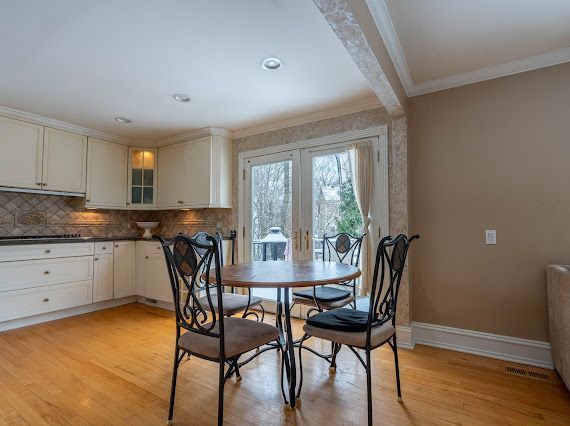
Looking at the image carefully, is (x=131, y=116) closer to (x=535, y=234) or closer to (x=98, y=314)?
(x=98, y=314)

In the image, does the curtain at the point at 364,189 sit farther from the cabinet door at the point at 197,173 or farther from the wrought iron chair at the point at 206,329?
the cabinet door at the point at 197,173

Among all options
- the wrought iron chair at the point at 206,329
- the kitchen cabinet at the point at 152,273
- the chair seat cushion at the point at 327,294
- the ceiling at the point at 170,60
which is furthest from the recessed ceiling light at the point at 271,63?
the kitchen cabinet at the point at 152,273

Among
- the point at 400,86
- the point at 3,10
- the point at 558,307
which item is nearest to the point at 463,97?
the point at 400,86

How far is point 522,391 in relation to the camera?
2008mm

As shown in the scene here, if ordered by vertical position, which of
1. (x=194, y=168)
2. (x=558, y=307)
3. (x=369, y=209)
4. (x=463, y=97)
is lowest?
(x=558, y=307)

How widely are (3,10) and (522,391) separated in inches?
163

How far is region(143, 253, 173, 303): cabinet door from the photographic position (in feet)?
13.0

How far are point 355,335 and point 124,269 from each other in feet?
11.9

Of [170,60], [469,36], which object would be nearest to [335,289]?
[469,36]

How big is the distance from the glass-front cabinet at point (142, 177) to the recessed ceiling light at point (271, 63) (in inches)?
113

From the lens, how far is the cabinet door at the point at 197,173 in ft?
13.2

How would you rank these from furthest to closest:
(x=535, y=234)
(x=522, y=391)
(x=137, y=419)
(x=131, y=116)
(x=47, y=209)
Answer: (x=47, y=209), (x=131, y=116), (x=535, y=234), (x=522, y=391), (x=137, y=419)

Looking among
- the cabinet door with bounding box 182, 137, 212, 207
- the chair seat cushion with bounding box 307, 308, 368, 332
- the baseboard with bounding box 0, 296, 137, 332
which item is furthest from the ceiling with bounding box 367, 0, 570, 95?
the baseboard with bounding box 0, 296, 137, 332

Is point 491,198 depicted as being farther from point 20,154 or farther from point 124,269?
point 20,154
